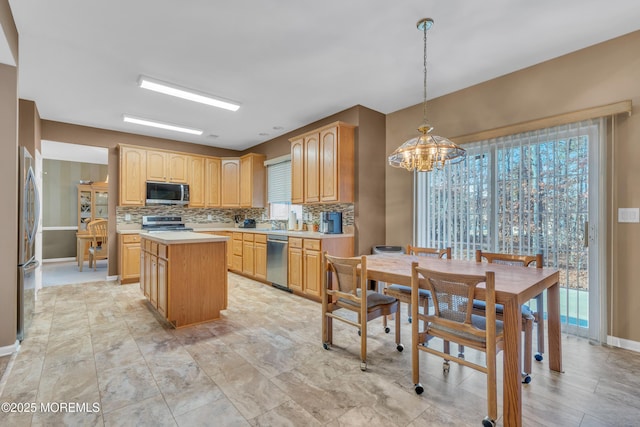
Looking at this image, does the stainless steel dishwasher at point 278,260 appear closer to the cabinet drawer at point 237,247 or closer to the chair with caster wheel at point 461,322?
the cabinet drawer at point 237,247

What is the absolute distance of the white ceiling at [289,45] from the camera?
2.27 metres

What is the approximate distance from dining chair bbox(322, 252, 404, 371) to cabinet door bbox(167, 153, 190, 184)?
4374 mm

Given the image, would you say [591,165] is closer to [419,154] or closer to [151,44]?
[419,154]

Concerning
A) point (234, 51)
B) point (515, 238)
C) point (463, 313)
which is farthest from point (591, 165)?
point (234, 51)

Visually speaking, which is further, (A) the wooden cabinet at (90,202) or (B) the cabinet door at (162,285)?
(A) the wooden cabinet at (90,202)

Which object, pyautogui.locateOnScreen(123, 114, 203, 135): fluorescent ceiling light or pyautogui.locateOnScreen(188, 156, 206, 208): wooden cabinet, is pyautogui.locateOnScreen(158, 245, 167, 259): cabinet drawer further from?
pyautogui.locateOnScreen(188, 156, 206, 208): wooden cabinet

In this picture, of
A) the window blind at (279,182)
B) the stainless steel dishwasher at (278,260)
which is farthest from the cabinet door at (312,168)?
the window blind at (279,182)

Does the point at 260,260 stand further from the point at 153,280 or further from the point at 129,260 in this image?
the point at 129,260

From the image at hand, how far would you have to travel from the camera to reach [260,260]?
507 cm

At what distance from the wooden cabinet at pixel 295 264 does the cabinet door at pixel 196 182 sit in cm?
271

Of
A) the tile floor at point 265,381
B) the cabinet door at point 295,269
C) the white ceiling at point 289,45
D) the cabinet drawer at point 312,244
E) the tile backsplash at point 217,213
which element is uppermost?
the white ceiling at point 289,45

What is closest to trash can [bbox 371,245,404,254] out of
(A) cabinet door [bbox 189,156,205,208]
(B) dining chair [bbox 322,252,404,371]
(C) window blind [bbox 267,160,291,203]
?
(B) dining chair [bbox 322,252,404,371]

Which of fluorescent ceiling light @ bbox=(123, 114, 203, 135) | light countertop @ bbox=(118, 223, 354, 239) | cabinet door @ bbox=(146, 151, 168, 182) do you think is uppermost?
fluorescent ceiling light @ bbox=(123, 114, 203, 135)

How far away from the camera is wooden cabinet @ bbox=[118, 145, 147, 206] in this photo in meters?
5.19
